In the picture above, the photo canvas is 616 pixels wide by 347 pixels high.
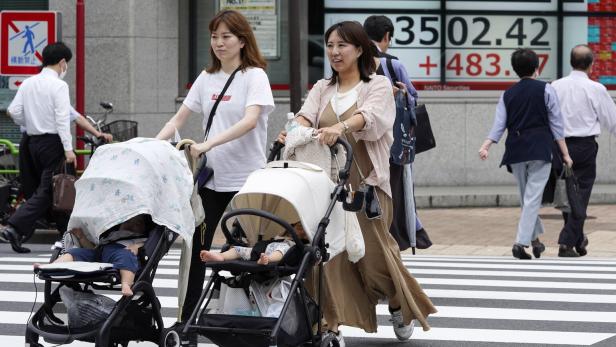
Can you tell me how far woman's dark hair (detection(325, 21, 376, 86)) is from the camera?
23.7 feet

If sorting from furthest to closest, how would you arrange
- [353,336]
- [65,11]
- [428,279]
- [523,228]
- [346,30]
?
1. [65,11]
2. [523,228]
3. [428,279]
4. [353,336]
5. [346,30]

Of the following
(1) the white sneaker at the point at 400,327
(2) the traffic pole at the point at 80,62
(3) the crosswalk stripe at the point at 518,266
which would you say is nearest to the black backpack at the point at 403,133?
(1) the white sneaker at the point at 400,327

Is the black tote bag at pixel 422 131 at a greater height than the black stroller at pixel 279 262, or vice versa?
the black tote bag at pixel 422 131

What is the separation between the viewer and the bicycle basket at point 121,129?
14797mm

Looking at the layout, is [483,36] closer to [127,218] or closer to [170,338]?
[170,338]

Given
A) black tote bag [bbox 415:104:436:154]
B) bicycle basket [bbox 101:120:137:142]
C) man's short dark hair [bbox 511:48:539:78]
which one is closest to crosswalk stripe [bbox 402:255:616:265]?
man's short dark hair [bbox 511:48:539:78]

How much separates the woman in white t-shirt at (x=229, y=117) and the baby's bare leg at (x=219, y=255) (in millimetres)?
956

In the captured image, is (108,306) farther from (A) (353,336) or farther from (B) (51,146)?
(B) (51,146)

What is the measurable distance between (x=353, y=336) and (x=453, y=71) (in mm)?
11258

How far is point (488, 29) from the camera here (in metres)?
19.0

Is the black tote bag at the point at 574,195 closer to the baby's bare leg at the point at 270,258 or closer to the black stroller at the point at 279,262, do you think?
the black stroller at the point at 279,262

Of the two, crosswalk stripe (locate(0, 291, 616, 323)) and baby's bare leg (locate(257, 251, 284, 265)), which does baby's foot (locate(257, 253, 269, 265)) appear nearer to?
baby's bare leg (locate(257, 251, 284, 265))

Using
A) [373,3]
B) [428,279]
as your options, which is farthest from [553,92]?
[373,3]

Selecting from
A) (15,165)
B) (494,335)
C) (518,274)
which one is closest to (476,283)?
(518,274)
